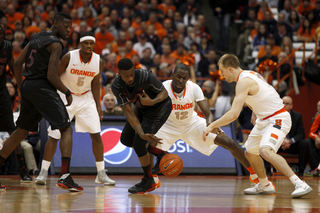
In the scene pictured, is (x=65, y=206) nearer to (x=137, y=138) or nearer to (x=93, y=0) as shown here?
(x=137, y=138)

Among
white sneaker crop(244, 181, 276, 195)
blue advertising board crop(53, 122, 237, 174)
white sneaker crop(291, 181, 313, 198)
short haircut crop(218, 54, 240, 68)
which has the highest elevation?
short haircut crop(218, 54, 240, 68)

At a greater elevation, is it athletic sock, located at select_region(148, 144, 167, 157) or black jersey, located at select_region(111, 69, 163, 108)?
black jersey, located at select_region(111, 69, 163, 108)

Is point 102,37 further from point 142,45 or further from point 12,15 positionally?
point 12,15

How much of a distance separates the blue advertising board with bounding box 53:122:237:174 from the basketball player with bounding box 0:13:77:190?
116 inches

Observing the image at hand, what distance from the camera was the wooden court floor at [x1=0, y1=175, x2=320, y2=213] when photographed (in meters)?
4.18

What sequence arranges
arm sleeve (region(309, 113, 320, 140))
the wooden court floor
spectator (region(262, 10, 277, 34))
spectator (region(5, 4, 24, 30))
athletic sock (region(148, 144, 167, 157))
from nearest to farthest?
the wooden court floor < athletic sock (region(148, 144, 167, 157)) < arm sleeve (region(309, 113, 320, 140)) < spectator (region(5, 4, 24, 30)) < spectator (region(262, 10, 277, 34))

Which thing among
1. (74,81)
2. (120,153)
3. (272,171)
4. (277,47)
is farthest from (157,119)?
(277,47)

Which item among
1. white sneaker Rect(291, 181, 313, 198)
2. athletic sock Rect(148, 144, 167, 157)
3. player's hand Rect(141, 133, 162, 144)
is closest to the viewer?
white sneaker Rect(291, 181, 313, 198)

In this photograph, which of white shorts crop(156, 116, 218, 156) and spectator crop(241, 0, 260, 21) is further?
spectator crop(241, 0, 260, 21)

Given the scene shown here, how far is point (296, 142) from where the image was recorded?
9664mm

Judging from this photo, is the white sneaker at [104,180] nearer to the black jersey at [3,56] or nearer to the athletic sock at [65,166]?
the athletic sock at [65,166]

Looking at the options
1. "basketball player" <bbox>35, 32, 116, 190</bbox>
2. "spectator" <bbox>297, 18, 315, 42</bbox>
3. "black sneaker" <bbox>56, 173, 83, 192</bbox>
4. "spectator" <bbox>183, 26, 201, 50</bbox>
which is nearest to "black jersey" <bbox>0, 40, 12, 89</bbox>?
"basketball player" <bbox>35, 32, 116, 190</bbox>

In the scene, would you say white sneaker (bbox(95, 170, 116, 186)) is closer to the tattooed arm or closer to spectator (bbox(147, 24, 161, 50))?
the tattooed arm

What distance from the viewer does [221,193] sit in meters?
5.80
